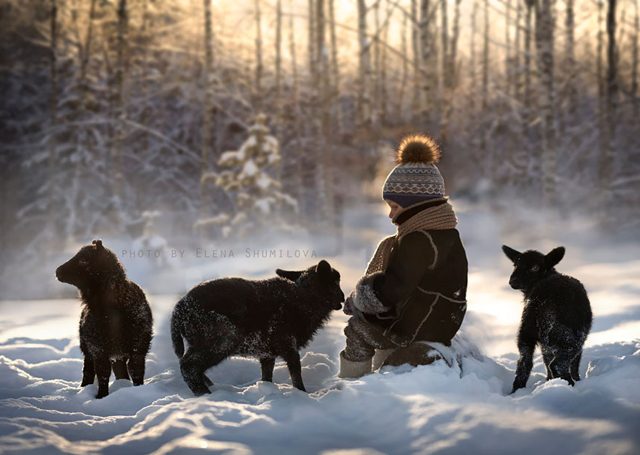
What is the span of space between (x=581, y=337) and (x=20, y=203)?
18375 millimetres

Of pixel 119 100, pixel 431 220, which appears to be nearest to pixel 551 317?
pixel 431 220

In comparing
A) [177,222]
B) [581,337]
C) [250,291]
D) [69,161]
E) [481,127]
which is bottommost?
[581,337]

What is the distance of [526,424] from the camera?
2.96 m

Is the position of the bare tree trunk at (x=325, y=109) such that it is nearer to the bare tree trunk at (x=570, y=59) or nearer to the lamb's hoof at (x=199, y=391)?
the bare tree trunk at (x=570, y=59)

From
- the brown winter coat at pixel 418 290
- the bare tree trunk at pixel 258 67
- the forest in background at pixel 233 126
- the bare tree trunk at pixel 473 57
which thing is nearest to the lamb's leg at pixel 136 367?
the brown winter coat at pixel 418 290

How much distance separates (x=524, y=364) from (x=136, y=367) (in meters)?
2.77

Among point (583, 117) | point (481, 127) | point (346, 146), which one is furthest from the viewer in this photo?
point (583, 117)

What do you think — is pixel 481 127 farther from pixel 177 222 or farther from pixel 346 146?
pixel 177 222

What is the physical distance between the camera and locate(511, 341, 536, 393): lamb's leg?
3.71m

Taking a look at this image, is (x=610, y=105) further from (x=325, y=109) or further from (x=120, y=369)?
(x=120, y=369)

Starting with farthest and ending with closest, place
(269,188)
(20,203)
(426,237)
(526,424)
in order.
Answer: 1. (20,203)
2. (269,188)
3. (426,237)
4. (526,424)

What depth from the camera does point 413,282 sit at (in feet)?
12.3

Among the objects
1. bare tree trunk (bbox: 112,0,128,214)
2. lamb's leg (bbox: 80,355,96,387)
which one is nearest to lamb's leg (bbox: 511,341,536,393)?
lamb's leg (bbox: 80,355,96,387)

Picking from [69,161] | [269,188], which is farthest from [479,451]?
[69,161]
